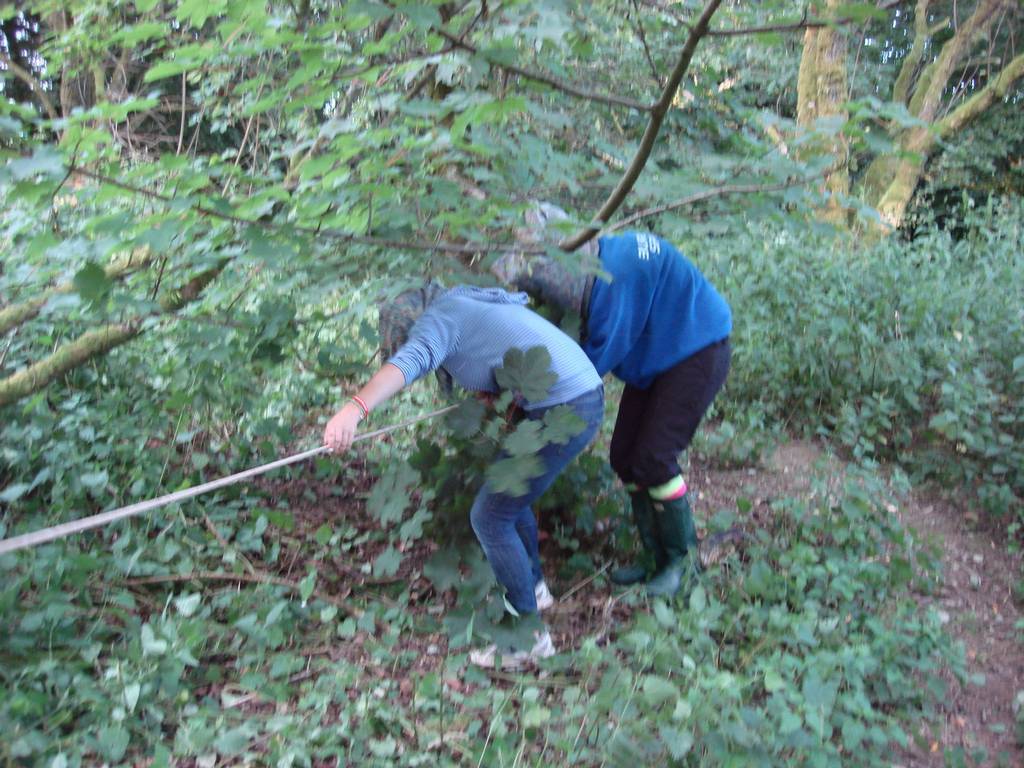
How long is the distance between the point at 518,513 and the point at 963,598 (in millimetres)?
2128

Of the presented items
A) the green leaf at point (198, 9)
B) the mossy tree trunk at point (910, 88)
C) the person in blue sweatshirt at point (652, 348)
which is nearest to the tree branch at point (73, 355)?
the green leaf at point (198, 9)

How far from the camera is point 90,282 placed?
83.5 inches

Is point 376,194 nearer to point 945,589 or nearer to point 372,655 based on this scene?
point 372,655

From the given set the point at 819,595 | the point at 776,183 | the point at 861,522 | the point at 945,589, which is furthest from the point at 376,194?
the point at 945,589

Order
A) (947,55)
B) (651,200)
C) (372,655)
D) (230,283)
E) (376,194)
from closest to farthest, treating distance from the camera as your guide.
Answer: (376,194) < (651,200) < (372,655) < (230,283) < (947,55)

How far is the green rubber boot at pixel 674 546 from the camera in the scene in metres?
3.29

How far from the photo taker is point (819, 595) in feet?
10.7

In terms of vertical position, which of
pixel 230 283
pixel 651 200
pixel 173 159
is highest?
pixel 173 159

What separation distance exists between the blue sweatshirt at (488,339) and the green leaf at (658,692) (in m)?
0.92

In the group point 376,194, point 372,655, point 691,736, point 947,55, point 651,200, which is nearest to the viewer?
point 691,736

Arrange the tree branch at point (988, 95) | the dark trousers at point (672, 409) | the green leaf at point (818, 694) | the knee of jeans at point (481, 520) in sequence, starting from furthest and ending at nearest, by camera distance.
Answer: the tree branch at point (988, 95)
the dark trousers at point (672, 409)
the knee of jeans at point (481, 520)
the green leaf at point (818, 694)

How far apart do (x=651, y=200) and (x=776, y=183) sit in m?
0.41

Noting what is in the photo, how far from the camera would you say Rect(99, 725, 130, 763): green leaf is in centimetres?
238

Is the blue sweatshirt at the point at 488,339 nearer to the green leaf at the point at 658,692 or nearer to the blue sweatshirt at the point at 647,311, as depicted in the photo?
the blue sweatshirt at the point at 647,311
